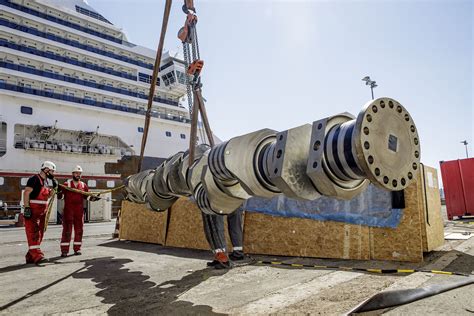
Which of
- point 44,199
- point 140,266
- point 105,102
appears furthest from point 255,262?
point 105,102

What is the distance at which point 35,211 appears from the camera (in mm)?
5598

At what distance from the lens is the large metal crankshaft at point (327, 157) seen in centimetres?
161

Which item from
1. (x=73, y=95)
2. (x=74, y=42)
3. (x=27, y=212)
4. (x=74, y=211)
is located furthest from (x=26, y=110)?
(x=27, y=212)

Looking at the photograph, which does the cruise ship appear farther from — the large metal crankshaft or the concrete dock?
the large metal crankshaft

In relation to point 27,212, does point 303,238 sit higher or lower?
lower

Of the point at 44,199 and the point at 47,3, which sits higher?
the point at 47,3

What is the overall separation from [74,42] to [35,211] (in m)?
31.5

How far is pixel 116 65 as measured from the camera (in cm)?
3400

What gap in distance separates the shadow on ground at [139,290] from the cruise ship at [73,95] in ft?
74.0

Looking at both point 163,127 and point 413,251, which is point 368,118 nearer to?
point 413,251

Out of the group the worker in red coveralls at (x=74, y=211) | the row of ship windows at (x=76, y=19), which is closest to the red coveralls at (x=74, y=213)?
the worker in red coveralls at (x=74, y=211)

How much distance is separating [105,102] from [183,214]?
29.1 meters

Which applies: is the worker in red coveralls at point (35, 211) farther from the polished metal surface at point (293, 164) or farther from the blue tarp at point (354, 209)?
the polished metal surface at point (293, 164)

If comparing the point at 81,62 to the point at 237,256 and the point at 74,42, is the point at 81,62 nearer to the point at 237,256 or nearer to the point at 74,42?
the point at 74,42
